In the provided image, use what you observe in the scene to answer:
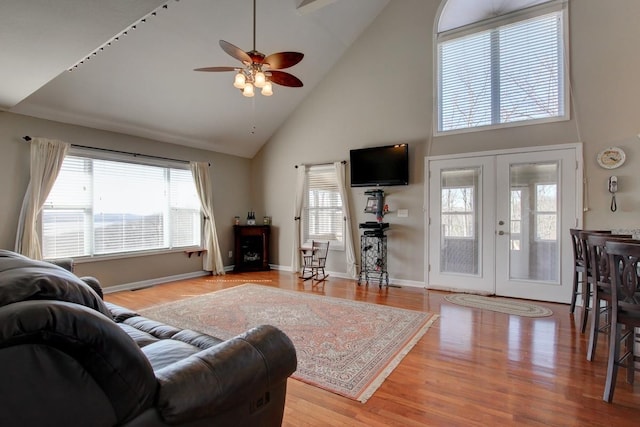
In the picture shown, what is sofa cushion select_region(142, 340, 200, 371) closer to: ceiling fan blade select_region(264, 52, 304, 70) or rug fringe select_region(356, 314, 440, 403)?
rug fringe select_region(356, 314, 440, 403)

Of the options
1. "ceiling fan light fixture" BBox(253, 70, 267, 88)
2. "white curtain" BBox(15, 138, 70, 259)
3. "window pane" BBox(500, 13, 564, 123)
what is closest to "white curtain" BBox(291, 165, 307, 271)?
"ceiling fan light fixture" BBox(253, 70, 267, 88)

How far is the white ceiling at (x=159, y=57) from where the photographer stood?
94.4 inches

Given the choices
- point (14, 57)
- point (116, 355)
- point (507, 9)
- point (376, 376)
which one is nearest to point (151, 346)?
point (116, 355)

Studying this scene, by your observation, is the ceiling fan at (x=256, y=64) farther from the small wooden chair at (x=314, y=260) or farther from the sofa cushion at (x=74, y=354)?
the small wooden chair at (x=314, y=260)

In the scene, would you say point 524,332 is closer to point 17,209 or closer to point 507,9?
point 507,9

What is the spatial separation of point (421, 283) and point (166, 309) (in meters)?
3.81

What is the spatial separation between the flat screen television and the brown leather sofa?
170 inches

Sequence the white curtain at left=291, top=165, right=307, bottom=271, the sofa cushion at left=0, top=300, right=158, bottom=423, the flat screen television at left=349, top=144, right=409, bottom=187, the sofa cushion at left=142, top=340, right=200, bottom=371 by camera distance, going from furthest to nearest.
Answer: the white curtain at left=291, top=165, right=307, bottom=271, the flat screen television at left=349, top=144, right=409, bottom=187, the sofa cushion at left=142, top=340, right=200, bottom=371, the sofa cushion at left=0, top=300, right=158, bottom=423

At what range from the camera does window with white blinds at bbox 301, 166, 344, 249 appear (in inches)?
242

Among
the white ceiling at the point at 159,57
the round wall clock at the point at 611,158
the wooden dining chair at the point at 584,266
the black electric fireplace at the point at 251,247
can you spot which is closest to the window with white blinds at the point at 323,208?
the black electric fireplace at the point at 251,247

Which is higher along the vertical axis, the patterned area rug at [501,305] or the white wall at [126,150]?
the white wall at [126,150]

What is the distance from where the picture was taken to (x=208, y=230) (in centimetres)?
630

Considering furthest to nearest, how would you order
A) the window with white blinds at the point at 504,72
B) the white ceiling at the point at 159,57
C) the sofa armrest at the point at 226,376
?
1. the window with white blinds at the point at 504,72
2. the white ceiling at the point at 159,57
3. the sofa armrest at the point at 226,376

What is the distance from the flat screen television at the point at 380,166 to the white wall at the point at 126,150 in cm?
274
